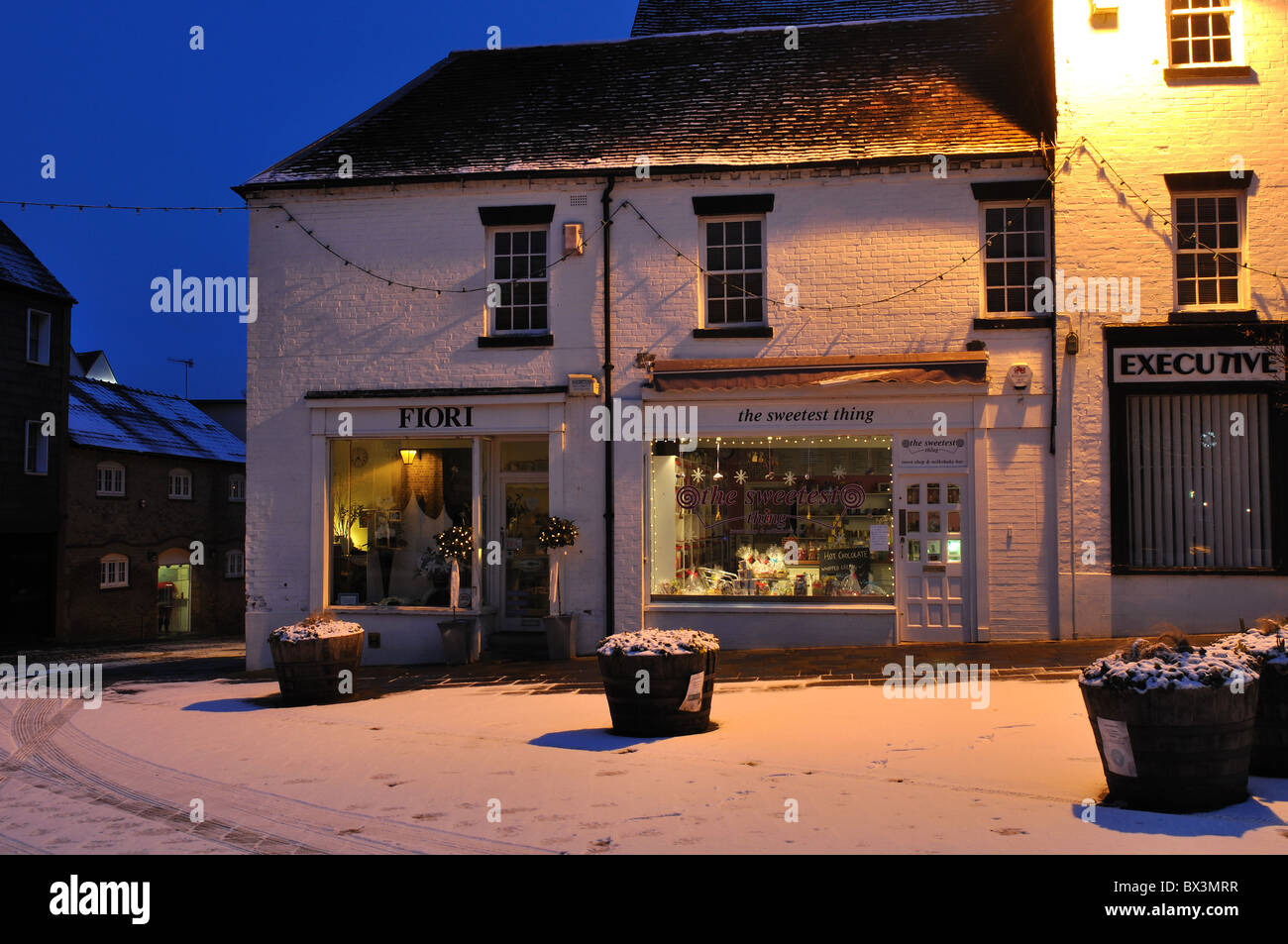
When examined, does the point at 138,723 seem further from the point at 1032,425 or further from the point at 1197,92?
the point at 1197,92

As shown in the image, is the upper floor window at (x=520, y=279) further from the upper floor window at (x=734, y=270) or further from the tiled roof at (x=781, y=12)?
the tiled roof at (x=781, y=12)

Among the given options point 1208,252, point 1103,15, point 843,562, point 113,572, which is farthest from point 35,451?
point 1208,252

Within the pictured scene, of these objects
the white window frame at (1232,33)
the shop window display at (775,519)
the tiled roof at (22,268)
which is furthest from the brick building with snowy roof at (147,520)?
the white window frame at (1232,33)

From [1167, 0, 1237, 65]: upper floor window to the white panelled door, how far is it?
632 centimetres

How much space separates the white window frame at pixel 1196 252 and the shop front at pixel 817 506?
2733 millimetres

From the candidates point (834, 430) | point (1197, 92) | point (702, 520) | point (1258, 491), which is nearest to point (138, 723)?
point (702, 520)

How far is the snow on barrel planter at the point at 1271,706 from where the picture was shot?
6.99 m

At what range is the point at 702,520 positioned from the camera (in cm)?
1540

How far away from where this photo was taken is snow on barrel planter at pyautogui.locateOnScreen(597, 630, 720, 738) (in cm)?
920

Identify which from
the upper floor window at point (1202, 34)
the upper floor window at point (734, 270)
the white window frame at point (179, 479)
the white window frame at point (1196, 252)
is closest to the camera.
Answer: the white window frame at point (1196, 252)

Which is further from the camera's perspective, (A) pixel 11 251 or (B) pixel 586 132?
(A) pixel 11 251

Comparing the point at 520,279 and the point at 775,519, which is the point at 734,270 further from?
the point at 775,519
